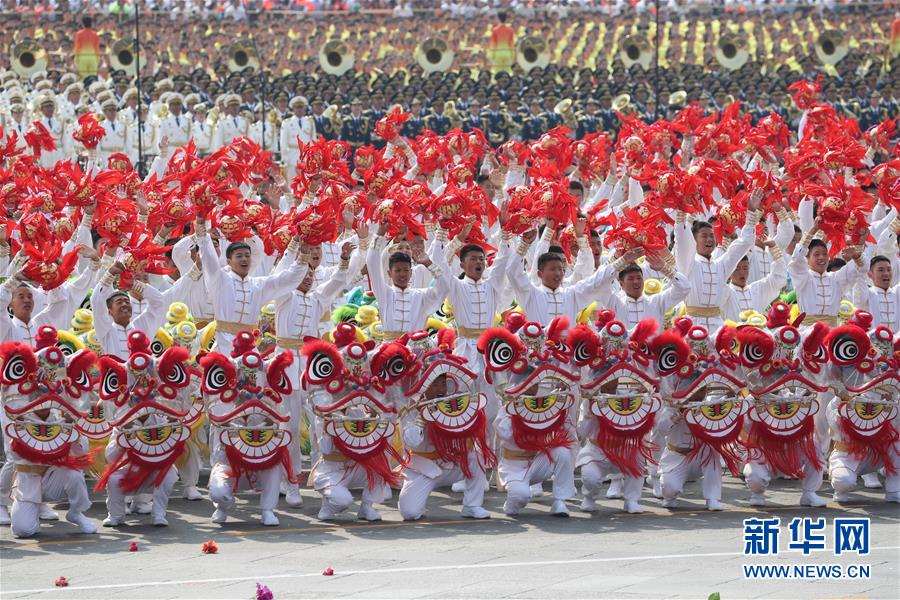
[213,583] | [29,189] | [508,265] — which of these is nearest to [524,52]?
[29,189]

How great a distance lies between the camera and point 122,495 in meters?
11.3

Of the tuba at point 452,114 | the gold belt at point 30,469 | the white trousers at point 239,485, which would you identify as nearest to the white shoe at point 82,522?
the gold belt at point 30,469

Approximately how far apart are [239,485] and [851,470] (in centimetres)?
392

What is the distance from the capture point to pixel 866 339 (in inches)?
463

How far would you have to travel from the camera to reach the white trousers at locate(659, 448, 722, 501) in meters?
11.7

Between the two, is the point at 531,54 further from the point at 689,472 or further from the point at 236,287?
the point at 689,472

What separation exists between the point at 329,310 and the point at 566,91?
17056mm

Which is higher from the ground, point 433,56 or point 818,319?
point 433,56

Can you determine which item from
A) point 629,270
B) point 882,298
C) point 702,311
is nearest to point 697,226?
point 702,311

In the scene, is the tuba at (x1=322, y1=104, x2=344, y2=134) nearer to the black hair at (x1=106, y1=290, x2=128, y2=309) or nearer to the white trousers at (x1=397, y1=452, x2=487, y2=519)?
the black hair at (x1=106, y1=290, x2=128, y2=309)

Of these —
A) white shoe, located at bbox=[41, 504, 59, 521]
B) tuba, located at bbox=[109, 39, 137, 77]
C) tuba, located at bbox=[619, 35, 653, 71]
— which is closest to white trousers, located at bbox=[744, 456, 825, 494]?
white shoe, located at bbox=[41, 504, 59, 521]

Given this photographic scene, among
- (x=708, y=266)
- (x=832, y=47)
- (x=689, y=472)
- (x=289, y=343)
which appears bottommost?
(x=689, y=472)

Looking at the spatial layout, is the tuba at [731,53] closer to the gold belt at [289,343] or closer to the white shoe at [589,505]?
the gold belt at [289,343]

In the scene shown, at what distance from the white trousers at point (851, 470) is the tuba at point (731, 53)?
24394mm
